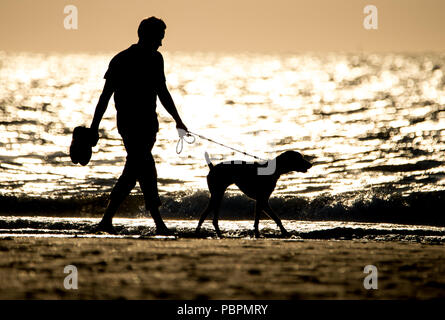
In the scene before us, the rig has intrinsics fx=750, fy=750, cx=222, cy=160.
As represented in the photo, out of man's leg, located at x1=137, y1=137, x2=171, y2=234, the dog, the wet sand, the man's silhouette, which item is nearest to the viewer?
the wet sand

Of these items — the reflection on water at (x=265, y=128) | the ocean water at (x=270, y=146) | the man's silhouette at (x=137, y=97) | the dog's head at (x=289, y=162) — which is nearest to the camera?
the man's silhouette at (x=137, y=97)

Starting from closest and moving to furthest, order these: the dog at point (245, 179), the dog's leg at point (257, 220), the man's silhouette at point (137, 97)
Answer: the man's silhouette at point (137, 97)
the dog's leg at point (257, 220)
the dog at point (245, 179)

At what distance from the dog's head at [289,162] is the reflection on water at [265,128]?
225 inches

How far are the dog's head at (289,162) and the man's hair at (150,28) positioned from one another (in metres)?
2.90

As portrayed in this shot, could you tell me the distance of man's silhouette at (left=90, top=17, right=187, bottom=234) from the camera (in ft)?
25.7

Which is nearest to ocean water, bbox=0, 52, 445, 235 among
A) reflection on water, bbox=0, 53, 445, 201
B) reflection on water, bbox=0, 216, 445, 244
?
reflection on water, bbox=0, 53, 445, 201

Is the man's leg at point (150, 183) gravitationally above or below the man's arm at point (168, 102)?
below

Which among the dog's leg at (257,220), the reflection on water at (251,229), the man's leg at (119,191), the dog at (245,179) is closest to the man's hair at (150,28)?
the man's leg at (119,191)

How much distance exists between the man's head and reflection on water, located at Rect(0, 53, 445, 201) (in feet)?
27.2

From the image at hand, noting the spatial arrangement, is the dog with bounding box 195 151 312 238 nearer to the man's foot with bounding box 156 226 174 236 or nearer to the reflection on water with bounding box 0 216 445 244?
the reflection on water with bounding box 0 216 445 244

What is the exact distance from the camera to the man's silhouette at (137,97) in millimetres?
7824

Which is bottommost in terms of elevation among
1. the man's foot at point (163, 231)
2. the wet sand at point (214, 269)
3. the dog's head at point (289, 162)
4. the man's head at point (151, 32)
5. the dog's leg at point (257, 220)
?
the wet sand at point (214, 269)

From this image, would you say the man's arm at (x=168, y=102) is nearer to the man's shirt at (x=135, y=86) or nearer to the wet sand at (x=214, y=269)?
the man's shirt at (x=135, y=86)

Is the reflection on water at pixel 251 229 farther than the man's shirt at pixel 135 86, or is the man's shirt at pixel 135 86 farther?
the reflection on water at pixel 251 229
